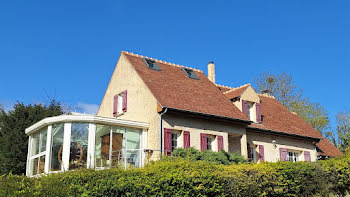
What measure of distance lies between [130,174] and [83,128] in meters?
6.59

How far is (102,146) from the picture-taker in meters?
17.1

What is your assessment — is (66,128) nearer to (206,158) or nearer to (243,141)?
(206,158)

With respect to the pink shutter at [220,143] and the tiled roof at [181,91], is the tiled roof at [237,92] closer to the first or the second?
the tiled roof at [181,91]

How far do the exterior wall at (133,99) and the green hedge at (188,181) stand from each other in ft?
18.0

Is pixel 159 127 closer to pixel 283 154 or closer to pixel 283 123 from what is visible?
pixel 283 154

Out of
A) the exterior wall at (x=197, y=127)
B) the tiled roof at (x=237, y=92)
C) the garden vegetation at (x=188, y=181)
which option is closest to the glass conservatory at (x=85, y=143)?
the exterior wall at (x=197, y=127)

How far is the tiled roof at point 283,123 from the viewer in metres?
23.3

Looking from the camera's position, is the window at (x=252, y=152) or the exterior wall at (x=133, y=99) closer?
the exterior wall at (x=133, y=99)

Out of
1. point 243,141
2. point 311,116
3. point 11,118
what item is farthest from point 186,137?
point 311,116

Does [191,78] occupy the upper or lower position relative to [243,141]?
upper

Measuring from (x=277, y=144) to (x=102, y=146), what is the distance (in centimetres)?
1106

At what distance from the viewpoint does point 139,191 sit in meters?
10.7

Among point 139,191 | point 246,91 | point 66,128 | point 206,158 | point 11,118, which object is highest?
point 246,91

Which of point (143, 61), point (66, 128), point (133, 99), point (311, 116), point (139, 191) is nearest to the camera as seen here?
point (139, 191)
